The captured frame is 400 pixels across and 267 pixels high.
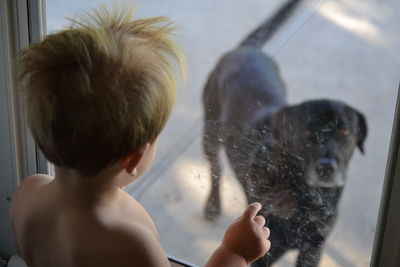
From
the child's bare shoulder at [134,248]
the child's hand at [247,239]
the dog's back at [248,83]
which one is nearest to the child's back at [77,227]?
the child's bare shoulder at [134,248]

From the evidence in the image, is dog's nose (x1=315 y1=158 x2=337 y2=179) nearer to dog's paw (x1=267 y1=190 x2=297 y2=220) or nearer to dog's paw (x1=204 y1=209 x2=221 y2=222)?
dog's paw (x1=267 y1=190 x2=297 y2=220)

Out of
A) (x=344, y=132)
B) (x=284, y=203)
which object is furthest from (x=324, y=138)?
(x=284, y=203)

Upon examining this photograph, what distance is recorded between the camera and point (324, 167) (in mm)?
900

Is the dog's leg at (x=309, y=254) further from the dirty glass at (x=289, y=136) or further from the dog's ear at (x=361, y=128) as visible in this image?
the dog's ear at (x=361, y=128)

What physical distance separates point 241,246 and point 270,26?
512 mm

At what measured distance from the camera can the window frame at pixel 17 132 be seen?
0.67m

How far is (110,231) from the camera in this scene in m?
0.59

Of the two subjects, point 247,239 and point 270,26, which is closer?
point 247,239

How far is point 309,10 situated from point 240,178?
0.36 m

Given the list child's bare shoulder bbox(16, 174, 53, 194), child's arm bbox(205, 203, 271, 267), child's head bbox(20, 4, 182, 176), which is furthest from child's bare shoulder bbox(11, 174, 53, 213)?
child's arm bbox(205, 203, 271, 267)

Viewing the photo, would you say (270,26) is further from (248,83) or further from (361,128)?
(248,83)

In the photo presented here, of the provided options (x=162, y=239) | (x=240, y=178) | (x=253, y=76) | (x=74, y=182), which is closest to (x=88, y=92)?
(x=74, y=182)

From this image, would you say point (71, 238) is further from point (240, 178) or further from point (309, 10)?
point (309, 10)

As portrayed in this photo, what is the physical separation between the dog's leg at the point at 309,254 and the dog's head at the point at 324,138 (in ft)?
0.37
